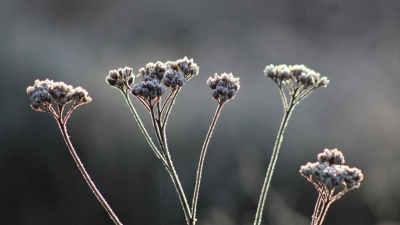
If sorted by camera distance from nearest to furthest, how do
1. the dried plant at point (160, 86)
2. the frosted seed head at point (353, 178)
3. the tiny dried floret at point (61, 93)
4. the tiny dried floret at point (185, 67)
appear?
the frosted seed head at point (353, 178) → the dried plant at point (160, 86) → the tiny dried floret at point (61, 93) → the tiny dried floret at point (185, 67)

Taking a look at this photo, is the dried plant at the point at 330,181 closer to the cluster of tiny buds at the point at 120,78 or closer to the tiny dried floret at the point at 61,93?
the cluster of tiny buds at the point at 120,78

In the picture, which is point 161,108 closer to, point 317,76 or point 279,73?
point 279,73

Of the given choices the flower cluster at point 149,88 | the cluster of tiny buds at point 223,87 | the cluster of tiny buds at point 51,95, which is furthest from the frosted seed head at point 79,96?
the cluster of tiny buds at point 223,87

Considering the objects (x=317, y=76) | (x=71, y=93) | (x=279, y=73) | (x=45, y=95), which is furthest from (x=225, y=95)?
(x=45, y=95)

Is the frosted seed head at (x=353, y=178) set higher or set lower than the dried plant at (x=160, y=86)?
lower

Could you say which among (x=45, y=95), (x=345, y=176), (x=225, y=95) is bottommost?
(x=345, y=176)
